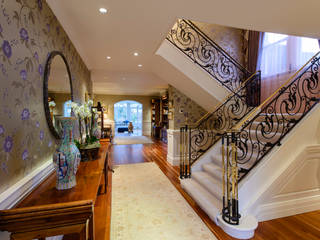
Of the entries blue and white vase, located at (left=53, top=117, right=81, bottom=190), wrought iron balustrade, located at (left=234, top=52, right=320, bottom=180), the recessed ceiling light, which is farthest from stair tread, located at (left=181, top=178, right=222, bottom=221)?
the recessed ceiling light

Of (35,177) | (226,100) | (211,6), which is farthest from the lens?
(226,100)

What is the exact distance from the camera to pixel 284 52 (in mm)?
3508

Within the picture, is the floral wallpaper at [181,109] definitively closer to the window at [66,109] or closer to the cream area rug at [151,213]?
the cream area rug at [151,213]

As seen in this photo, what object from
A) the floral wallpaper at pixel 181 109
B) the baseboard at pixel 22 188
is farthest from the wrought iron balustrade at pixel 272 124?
the baseboard at pixel 22 188

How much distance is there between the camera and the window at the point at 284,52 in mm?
3229

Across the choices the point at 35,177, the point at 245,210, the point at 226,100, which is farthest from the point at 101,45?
the point at 245,210

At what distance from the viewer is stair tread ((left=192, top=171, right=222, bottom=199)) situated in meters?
2.43

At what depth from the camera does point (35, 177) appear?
1.33 m

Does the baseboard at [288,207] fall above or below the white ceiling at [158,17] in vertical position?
below

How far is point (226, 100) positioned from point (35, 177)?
3.50 metres

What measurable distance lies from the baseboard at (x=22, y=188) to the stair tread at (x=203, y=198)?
209 centimetres

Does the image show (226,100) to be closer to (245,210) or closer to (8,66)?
(245,210)

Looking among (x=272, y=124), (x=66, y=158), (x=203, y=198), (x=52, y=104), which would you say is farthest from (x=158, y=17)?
(x=203, y=198)

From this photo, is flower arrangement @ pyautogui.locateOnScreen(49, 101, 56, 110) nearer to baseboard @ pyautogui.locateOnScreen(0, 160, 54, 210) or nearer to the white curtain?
baseboard @ pyautogui.locateOnScreen(0, 160, 54, 210)
